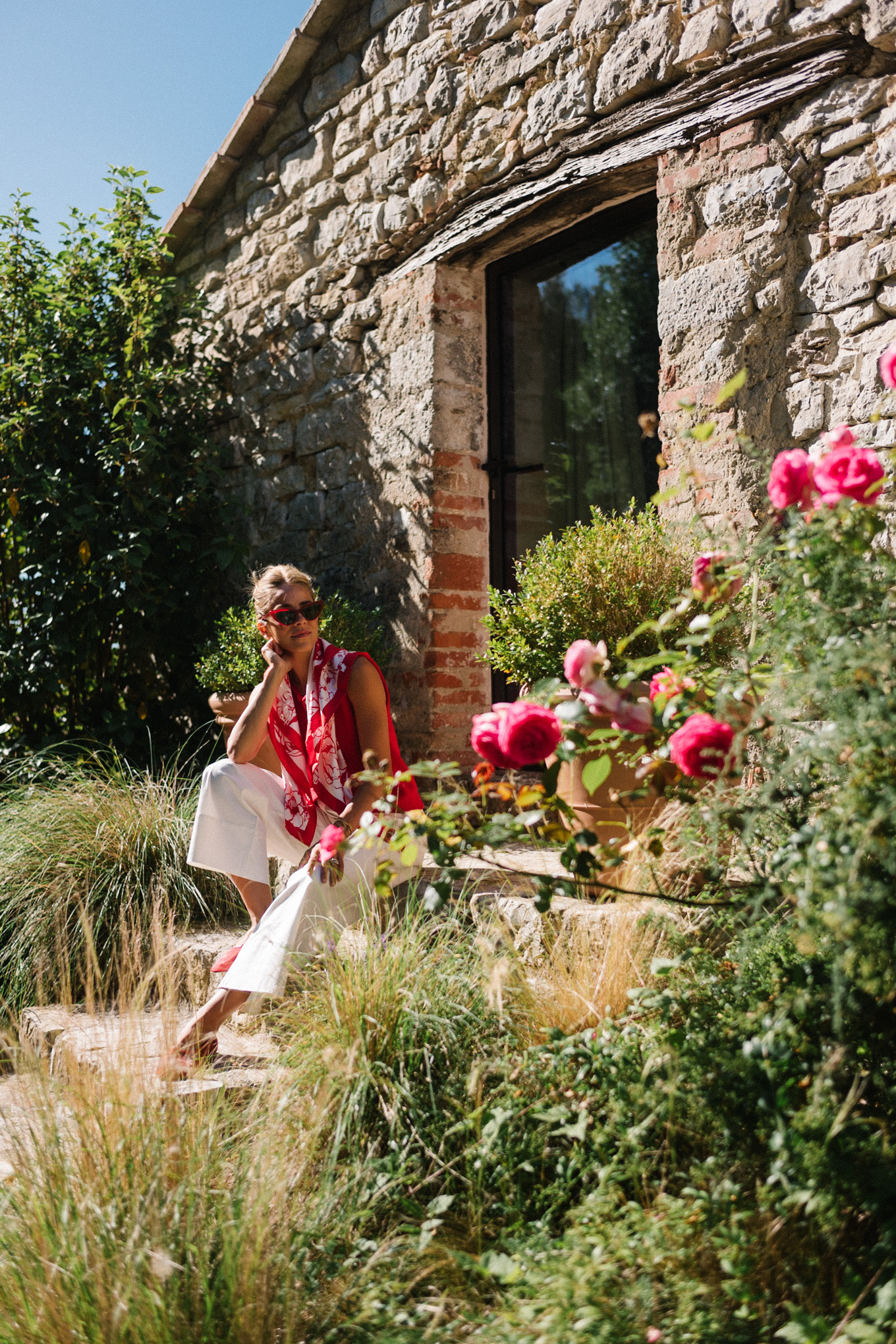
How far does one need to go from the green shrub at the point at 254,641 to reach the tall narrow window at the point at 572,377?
0.61 meters

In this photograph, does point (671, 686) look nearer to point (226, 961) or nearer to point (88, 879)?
point (226, 961)

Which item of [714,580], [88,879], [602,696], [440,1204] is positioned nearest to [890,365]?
[714,580]

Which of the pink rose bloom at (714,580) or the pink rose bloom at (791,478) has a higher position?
the pink rose bloom at (791,478)

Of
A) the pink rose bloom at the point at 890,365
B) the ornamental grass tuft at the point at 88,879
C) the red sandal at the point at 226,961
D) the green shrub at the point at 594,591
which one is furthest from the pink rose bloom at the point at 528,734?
the ornamental grass tuft at the point at 88,879

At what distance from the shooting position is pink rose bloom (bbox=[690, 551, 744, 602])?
1.84m

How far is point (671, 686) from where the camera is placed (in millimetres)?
1849

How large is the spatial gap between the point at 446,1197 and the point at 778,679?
3.52 feet

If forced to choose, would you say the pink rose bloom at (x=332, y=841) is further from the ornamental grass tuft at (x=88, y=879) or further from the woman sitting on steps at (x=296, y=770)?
the ornamental grass tuft at (x=88, y=879)

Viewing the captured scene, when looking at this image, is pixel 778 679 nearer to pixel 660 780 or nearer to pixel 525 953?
pixel 660 780

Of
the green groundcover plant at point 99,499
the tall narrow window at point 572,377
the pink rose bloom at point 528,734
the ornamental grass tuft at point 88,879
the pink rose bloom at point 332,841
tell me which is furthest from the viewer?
the green groundcover plant at point 99,499

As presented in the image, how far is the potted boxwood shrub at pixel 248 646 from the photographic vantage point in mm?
4254

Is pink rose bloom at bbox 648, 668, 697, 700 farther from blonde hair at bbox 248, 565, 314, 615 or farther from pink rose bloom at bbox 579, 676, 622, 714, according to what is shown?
blonde hair at bbox 248, 565, 314, 615

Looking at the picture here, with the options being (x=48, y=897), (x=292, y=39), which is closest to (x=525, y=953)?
(x=48, y=897)

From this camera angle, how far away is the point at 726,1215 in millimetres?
1563
